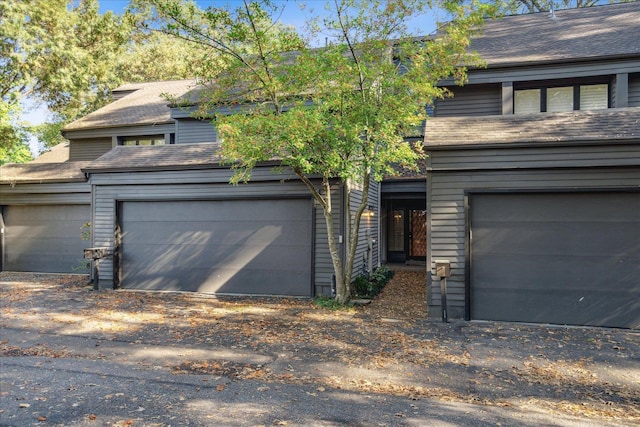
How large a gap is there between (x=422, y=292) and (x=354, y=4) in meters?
6.71

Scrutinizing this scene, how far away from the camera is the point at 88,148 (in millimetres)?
16984

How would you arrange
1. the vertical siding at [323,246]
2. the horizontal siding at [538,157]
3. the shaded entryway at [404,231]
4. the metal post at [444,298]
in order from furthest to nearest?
the shaded entryway at [404,231] → the vertical siding at [323,246] → the metal post at [444,298] → the horizontal siding at [538,157]

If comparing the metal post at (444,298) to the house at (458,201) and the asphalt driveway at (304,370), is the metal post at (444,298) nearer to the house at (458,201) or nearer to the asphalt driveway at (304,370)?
the house at (458,201)

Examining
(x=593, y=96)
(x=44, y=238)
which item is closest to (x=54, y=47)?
(x=44, y=238)

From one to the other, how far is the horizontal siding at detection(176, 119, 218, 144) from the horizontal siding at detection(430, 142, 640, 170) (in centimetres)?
813

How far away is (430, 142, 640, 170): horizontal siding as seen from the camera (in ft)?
23.1

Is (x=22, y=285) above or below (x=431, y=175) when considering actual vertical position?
below

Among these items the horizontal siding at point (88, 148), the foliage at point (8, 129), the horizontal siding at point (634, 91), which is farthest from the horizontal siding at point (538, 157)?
the foliage at point (8, 129)

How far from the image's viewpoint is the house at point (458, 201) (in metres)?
7.29

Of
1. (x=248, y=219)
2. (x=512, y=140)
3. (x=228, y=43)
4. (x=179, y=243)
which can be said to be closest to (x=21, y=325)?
(x=179, y=243)

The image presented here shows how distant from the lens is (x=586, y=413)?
402 cm

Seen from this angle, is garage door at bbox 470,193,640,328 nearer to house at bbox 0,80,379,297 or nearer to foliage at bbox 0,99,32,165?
house at bbox 0,80,379,297

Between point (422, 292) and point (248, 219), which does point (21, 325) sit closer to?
point (248, 219)

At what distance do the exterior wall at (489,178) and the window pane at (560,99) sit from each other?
4.55m
